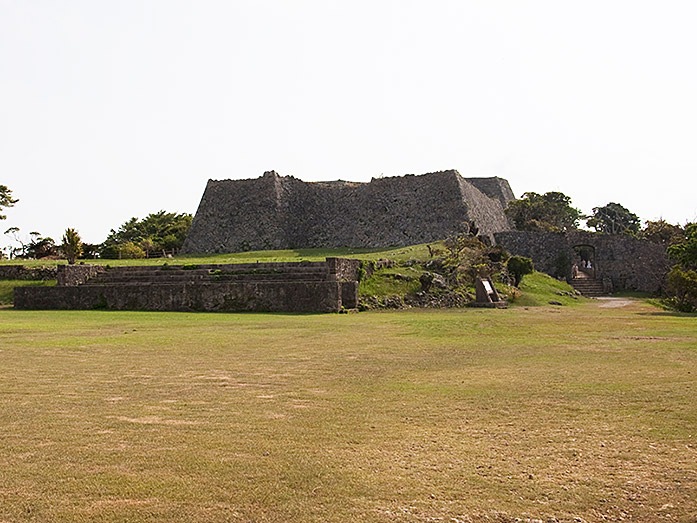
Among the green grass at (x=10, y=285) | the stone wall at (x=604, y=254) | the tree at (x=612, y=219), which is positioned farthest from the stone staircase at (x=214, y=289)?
the tree at (x=612, y=219)

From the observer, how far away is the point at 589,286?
38.9m

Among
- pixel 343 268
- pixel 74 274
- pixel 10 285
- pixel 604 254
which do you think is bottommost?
pixel 10 285

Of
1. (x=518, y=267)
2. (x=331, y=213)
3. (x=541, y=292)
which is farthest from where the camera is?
(x=331, y=213)

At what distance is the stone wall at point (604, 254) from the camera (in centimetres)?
4041

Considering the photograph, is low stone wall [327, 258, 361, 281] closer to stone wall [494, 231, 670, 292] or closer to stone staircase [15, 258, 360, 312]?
stone staircase [15, 258, 360, 312]

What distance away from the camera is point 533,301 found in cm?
2408

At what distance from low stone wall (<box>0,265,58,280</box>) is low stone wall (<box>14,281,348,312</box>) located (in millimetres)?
2693

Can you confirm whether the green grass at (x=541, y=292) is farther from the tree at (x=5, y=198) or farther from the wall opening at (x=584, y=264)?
the tree at (x=5, y=198)

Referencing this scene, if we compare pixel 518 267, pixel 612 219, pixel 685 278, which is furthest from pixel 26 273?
pixel 612 219

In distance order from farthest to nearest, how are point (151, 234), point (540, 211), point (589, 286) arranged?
1. point (540, 211)
2. point (151, 234)
3. point (589, 286)

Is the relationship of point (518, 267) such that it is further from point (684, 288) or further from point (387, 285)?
point (387, 285)

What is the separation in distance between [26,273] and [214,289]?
362 inches

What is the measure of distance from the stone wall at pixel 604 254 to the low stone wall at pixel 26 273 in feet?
95.7

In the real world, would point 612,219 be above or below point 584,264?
above
